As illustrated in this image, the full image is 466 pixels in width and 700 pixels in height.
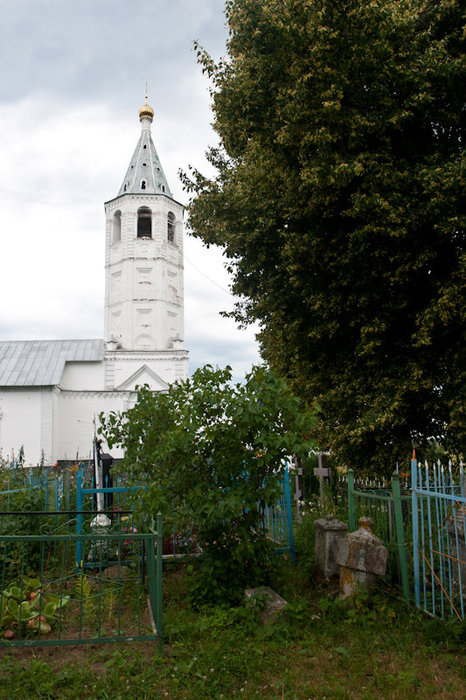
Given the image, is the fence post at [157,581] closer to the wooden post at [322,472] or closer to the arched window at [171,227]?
the wooden post at [322,472]

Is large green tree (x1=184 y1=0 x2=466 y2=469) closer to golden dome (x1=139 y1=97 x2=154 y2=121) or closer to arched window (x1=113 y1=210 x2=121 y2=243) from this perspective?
arched window (x1=113 y1=210 x2=121 y2=243)

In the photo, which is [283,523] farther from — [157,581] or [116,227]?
[116,227]

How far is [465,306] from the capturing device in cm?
816

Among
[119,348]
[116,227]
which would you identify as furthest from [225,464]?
[116,227]

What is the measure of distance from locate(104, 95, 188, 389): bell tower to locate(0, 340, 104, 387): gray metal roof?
4.66 feet

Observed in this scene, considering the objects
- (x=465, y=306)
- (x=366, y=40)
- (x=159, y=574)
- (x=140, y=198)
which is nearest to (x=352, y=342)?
(x=465, y=306)

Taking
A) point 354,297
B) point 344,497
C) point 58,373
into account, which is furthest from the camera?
point 58,373

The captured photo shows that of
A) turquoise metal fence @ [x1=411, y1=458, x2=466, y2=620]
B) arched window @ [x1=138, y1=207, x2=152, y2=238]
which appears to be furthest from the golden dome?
turquoise metal fence @ [x1=411, y1=458, x2=466, y2=620]

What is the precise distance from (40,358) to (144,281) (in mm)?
7737

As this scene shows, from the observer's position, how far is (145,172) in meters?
33.0

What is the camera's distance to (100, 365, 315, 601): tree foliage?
530cm

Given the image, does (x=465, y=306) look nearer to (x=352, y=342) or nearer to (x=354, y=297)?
(x=354, y=297)

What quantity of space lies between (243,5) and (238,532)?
8.58 meters

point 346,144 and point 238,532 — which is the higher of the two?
point 346,144
